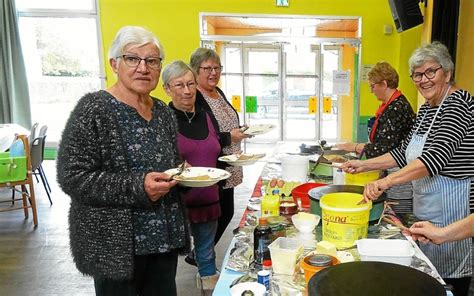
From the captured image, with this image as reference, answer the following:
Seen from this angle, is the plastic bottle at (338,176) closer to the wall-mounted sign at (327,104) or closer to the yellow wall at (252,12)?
the yellow wall at (252,12)

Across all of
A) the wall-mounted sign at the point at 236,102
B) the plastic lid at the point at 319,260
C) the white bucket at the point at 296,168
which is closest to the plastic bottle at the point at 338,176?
the white bucket at the point at 296,168

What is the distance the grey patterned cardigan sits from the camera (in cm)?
126

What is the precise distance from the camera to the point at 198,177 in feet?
5.05

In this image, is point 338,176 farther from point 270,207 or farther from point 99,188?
point 99,188

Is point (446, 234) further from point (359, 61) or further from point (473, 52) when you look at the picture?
point (359, 61)

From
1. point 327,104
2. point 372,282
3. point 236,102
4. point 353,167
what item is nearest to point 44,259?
point 353,167

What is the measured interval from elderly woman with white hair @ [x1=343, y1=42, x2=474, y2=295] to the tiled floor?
1534 millimetres

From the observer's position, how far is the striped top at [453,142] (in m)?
1.54

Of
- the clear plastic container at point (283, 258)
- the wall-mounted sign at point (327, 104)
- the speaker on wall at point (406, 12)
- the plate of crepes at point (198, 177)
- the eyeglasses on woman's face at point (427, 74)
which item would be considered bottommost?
the clear plastic container at point (283, 258)

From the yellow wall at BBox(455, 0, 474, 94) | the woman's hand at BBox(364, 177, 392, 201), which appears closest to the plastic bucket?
the woman's hand at BBox(364, 177, 392, 201)

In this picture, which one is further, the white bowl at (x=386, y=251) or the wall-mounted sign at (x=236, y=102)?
the wall-mounted sign at (x=236, y=102)

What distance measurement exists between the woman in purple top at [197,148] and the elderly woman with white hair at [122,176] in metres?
0.53

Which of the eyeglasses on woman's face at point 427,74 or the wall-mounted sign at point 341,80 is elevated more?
the wall-mounted sign at point 341,80

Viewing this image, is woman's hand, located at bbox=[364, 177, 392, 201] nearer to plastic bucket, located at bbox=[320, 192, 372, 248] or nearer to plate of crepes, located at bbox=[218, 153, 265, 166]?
plastic bucket, located at bbox=[320, 192, 372, 248]
